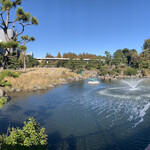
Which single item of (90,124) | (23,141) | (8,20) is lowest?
(90,124)

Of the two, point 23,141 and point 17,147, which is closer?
point 17,147

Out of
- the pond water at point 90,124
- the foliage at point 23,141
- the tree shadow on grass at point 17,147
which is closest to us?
the tree shadow on grass at point 17,147

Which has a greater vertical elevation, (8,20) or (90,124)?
(8,20)

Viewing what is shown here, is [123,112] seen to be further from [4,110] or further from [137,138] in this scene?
[4,110]

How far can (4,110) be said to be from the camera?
16.5 metres

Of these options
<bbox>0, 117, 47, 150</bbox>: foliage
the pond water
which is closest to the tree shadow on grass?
<bbox>0, 117, 47, 150</bbox>: foliage

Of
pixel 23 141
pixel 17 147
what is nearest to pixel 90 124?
pixel 23 141

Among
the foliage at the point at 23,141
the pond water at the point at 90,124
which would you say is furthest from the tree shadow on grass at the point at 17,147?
the pond water at the point at 90,124

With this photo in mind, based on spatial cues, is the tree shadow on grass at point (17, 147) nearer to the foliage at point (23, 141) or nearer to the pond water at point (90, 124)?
the foliage at point (23, 141)

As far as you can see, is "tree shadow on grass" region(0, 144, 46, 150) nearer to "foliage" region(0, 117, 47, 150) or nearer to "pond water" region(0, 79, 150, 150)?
"foliage" region(0, 117, 47, 150)

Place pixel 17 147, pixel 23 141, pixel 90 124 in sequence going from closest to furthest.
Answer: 1. pixel 17 147
2. pixel 23 141
3. pixel 90 124

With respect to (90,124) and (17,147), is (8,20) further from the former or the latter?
(90,124)

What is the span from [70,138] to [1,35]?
206 ft

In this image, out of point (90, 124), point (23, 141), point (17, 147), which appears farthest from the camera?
point (90, 124)
